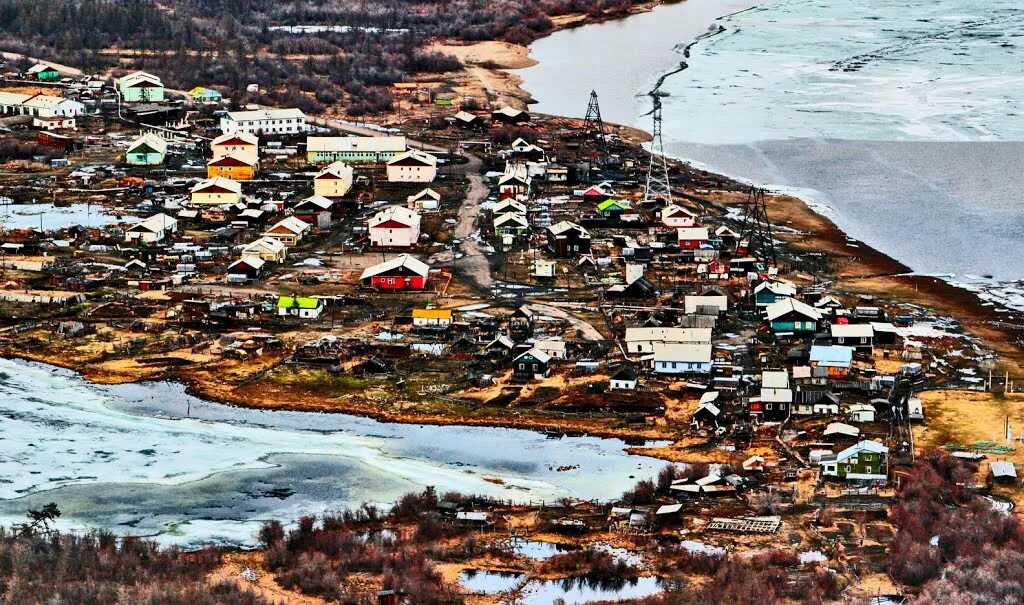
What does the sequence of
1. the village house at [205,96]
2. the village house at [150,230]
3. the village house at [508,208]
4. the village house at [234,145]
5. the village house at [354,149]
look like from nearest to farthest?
the village house at [150,230] → the village house at [508,208] → the village house at [234,145] → the village house at [354,149] → the village house at [205,96]

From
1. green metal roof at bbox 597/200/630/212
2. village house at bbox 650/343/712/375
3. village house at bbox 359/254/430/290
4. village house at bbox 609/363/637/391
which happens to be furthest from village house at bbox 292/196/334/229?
village house at bbox 609/363/637/391

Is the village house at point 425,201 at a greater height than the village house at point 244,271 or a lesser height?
greater

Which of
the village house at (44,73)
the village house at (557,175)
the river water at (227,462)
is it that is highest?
the village house at (44,73)

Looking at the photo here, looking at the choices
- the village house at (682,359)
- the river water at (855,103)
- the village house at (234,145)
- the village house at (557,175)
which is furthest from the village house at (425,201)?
the village house at (682,359)

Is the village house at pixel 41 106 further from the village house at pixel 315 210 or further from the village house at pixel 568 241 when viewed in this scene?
the village house at pixel 568 241

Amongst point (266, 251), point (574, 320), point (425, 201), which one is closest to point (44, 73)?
point (425, 201)

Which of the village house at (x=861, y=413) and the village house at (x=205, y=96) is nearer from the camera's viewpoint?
the village house at (x=861, y=413)

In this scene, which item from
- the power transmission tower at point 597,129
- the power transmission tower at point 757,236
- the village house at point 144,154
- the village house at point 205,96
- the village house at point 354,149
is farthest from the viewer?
the village house at point 205,96
